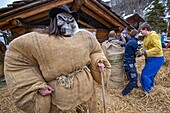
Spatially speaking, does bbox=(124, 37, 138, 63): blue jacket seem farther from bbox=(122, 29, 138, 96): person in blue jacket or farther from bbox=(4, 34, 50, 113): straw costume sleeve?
bbox=(4, 34, 50, 113): straw costume sleeve

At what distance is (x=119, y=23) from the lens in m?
4.11

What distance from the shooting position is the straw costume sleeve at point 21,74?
1.26m

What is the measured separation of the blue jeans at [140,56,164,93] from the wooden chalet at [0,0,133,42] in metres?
1.50

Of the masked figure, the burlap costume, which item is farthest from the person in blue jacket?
the burlap costume

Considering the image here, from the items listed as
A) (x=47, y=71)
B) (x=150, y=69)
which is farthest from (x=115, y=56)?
(x=47, y=71)

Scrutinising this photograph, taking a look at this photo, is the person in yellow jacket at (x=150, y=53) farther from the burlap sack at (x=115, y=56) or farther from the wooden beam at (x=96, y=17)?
the wooden beam at (x=96, y=17)

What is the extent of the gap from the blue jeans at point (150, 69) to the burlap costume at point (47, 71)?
2064 millimetres

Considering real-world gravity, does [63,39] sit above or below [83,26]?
below

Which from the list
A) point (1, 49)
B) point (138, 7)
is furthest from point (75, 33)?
point (138, 7)

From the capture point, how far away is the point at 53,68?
4.31 feet

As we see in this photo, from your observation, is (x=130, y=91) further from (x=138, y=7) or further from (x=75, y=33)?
(x=138, y=7)

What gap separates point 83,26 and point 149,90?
2.39 m

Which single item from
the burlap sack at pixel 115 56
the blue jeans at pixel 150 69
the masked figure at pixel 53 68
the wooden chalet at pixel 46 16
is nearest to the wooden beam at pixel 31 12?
the wooden chalet at pixel 46 16

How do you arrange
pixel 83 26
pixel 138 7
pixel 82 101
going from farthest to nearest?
1. pixel 138 7
2. pixel 83 26
3. pixel 82 101
